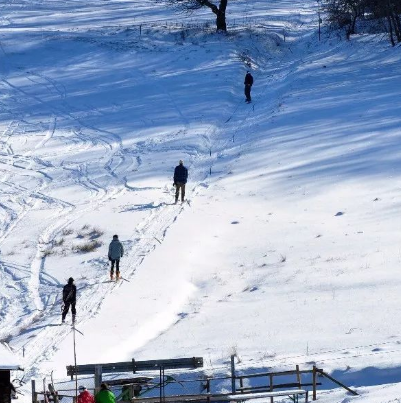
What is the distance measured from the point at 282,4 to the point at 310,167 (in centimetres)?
4229

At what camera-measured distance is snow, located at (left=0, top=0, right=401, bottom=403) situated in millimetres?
17984

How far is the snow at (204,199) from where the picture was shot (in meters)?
18.0

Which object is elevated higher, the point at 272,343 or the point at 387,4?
the point at 387,4

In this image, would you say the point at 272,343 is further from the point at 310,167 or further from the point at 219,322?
the point at 310,167

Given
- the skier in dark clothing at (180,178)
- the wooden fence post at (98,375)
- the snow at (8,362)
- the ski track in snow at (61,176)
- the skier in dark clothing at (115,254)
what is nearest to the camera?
the snow at (8,362)

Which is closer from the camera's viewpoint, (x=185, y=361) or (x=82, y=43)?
(x=185, y=361)

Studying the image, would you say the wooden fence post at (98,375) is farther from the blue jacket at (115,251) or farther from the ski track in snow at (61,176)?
the blue jacket at (115,251)

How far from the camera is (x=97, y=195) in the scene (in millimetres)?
28766

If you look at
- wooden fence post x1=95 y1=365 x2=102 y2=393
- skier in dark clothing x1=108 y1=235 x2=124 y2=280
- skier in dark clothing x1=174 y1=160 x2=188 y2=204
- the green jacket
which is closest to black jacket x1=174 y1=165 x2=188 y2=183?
skier in dark clothing x1=174 y1=160 x2=188 y2=204

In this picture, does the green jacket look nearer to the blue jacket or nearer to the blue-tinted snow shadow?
the blue jacket

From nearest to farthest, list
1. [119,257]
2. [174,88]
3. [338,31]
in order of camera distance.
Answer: [119,257], [174,88], [338,31]

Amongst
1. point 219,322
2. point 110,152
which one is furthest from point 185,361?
point 110,152

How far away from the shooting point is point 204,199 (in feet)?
91.0

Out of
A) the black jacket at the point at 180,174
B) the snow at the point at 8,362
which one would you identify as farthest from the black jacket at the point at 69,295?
the black jacket at the point at 180,174
